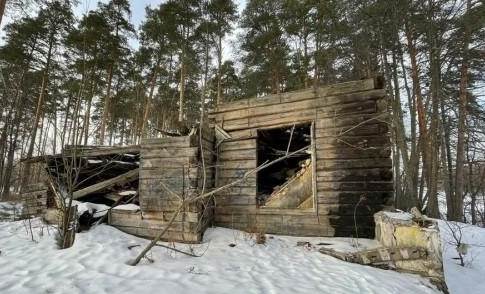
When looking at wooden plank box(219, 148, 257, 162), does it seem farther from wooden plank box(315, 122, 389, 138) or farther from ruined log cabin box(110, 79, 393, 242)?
wooden plank box(315, 122, 389, 138)

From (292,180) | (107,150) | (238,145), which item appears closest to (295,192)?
(292,180)

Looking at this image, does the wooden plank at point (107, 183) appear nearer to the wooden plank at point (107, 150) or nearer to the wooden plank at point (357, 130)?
the wooden plank at point (107, 150)

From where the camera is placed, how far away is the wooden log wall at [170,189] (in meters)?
5.74

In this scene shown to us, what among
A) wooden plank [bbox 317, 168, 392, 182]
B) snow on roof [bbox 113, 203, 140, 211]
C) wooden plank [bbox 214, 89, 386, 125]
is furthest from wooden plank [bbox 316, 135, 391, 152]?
snow on roof [bbox 113, 203, 140, 211]

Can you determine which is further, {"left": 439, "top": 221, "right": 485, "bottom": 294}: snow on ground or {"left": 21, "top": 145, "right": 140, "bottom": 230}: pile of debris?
{"left": 21, "top": 145, "right": 140, "bottom": 230}: pile of debris

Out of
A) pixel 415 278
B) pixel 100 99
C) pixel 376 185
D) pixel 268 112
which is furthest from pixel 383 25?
pixel 100 99

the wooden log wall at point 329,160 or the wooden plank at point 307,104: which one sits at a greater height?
the wooden plank at point 307,104

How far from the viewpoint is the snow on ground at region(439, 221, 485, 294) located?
5043 millimetres

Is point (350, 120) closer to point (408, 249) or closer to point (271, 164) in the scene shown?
point (271, 164)

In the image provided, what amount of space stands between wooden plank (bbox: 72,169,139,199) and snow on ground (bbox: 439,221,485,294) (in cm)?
689

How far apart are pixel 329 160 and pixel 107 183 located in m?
5.12

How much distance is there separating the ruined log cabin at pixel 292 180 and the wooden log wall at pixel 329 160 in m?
0.02

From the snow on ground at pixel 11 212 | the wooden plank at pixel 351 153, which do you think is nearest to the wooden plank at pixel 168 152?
the wooden plank at pixel 351 153

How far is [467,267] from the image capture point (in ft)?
19.6
